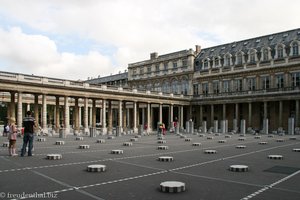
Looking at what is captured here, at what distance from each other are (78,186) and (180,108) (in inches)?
2621

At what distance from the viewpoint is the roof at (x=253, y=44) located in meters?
65.6

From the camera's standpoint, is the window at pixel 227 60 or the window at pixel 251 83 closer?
the window at pixel 251 83

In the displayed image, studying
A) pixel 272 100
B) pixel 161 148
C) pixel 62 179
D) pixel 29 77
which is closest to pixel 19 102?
pixel 29 77

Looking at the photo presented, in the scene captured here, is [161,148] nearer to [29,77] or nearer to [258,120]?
[29,77]

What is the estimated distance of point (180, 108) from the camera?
75.5 m

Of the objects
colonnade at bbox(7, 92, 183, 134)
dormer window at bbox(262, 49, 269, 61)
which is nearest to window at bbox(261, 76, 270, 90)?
dormer window at bbox(262, 49, 269, 61)

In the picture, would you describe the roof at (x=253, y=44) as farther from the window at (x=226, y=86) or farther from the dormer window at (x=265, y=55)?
the window at (x=226, y=86)

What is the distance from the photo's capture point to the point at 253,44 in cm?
7175

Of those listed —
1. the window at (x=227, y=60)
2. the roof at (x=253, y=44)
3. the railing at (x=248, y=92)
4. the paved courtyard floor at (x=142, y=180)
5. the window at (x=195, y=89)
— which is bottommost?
the paved courtyard floor at (x=142, y=180)

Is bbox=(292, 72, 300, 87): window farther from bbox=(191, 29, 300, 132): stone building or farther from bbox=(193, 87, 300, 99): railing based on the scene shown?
bbox=(193, 87, 300, 99): railing

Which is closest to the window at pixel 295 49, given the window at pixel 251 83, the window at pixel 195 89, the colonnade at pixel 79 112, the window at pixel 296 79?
the window at pixel 296 79

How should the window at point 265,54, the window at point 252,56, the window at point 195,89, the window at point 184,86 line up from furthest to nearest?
the window at point 184,86
the window at point 195,89
the window at point 252,56
the window at point 265,54

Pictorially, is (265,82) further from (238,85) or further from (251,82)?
(238,85)

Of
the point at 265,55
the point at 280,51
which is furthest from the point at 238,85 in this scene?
the point at 280,51
